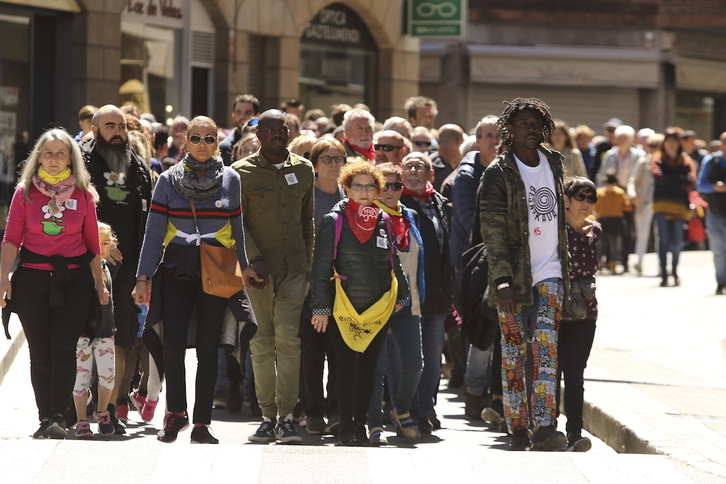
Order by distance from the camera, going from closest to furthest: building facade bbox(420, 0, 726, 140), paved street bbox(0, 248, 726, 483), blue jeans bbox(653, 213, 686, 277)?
1. paved street bbox(0, 248, 726, 483)
2. blue jeans bbox(653, 213, 686, 277)
3. building facade bbox(420, 0, 726, 140)

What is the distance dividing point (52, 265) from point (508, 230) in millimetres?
2678

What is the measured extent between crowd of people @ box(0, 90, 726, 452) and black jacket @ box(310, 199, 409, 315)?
1 centimetres

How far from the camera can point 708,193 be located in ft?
57.2

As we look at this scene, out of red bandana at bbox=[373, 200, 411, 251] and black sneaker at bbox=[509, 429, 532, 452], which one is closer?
black sneaker at bbox=[509, 429, 532, 452]

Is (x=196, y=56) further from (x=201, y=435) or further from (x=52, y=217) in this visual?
(x=201, y=435)

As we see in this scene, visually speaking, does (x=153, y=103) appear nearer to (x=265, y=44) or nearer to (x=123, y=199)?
(x=265, y=44)

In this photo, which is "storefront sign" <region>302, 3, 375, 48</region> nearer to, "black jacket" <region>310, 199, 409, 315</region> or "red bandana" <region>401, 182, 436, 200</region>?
"red bandana" <region>401, 182, 436, 200</region>

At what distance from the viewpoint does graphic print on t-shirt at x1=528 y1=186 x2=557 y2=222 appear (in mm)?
8141

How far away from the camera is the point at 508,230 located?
8.15 m

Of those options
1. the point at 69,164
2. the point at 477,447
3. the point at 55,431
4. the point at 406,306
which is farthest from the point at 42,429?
the point at 477,447

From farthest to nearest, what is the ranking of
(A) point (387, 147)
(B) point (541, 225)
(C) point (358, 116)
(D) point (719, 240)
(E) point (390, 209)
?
(D) point (719, 240)
(C) point (358, 116)
(A) point (387, 147)
(E) point (390, 209)
(B) point (541, 225)

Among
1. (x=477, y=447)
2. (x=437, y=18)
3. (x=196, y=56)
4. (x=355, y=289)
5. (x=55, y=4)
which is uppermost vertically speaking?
(x=437, y=18)

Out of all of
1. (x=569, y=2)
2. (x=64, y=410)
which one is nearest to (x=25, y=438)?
(x=64, y=410)

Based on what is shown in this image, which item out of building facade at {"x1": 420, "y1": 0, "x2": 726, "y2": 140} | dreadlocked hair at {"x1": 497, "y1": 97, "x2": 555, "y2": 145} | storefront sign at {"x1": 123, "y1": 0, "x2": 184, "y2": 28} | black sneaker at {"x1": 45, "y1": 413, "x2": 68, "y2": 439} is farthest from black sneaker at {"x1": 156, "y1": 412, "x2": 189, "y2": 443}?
building facade at {"x1": 420, "y1": 0, "x2": 726, "y2": 140}
